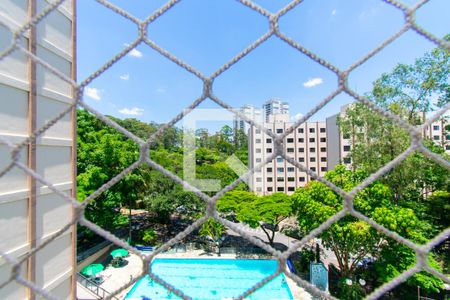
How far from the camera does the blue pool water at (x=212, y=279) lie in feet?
11.1

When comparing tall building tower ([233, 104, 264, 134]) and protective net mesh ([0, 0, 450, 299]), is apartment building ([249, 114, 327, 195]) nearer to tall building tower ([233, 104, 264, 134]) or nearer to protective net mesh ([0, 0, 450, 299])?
tall building tower ([233, 104, 264, 134])

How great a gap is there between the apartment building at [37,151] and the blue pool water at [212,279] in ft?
9.32

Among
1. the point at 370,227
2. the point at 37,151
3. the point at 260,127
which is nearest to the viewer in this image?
the point at 260,127

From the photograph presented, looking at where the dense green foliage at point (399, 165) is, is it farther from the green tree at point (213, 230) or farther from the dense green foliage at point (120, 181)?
the dense green foliage at point (120, 181)

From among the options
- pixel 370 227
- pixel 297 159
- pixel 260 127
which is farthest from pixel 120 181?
pixel 297 159

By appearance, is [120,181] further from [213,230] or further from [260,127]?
[260,127]

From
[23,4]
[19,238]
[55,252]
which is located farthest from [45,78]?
[55,252]

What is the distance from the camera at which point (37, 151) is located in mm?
856

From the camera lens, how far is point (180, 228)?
5.84 metres

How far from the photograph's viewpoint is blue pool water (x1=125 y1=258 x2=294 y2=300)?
11.1 feet

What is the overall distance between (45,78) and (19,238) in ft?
2.05

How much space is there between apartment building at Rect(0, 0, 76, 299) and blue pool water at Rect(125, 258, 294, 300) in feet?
9.32

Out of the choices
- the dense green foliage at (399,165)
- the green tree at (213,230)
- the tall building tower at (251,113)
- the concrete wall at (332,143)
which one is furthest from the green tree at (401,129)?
the concrete wall at (332,143)

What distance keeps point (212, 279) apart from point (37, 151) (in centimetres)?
375
